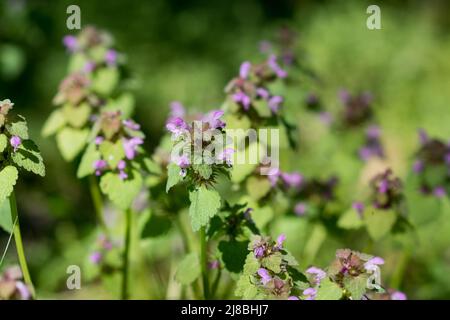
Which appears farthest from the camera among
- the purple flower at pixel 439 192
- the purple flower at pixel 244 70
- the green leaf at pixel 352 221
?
the purple flower at pixel 439 192

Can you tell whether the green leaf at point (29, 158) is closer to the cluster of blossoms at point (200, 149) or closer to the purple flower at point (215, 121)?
the cluster of blossoms at point (200, 149)

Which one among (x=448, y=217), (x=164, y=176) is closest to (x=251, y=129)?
(x=164, y=176)

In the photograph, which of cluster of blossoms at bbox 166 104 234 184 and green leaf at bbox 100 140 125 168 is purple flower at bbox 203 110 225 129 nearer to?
cluster of blossoms at bbox 166 104 234 184

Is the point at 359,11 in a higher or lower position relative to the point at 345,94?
higher

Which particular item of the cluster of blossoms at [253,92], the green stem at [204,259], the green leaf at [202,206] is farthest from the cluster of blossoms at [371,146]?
the green leaf at [202,206]

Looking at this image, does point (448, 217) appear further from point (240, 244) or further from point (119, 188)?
point (119, 188)
